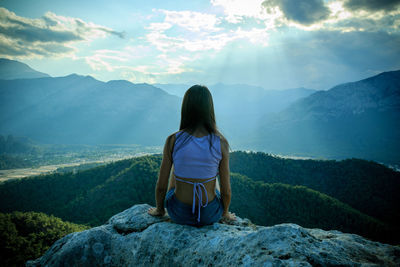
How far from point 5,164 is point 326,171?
7134 inches

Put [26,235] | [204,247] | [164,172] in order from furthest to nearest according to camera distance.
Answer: [26,235]
[164,172]
[204,247]

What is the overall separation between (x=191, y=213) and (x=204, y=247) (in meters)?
0.74

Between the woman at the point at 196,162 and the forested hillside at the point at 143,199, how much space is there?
4314 centimetres

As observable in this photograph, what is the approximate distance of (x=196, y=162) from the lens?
161 inches

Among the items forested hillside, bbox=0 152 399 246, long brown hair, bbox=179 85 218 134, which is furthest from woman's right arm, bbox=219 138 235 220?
forested hillside, bbox=0 152 399 246

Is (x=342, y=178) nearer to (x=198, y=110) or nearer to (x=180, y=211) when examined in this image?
(x=180, y=211)

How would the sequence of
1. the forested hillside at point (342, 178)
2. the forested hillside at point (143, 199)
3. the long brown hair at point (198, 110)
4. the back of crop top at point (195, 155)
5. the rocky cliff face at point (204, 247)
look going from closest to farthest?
the rocky cliff face at point (204, 247)
the back of crop top at point (195, 155)
the long brown hair at point (198, 110)
the forested hillside at point (143, 199)
the forested hillside at point (342, 178)

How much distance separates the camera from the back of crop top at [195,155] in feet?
13.4

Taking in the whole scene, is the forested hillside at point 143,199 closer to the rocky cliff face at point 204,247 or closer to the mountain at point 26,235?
the mountain at point 26,235

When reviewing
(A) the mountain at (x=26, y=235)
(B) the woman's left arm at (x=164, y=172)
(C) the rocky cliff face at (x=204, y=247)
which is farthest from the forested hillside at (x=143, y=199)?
(B) the woman's left arm at (x=164, y=172)

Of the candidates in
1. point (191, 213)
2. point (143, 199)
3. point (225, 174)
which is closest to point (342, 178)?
point (143, 199)

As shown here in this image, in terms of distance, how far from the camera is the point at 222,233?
4.09m

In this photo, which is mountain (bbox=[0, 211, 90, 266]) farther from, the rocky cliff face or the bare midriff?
the bare midriff

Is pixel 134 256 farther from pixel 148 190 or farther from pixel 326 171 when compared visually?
pixel 326 171
